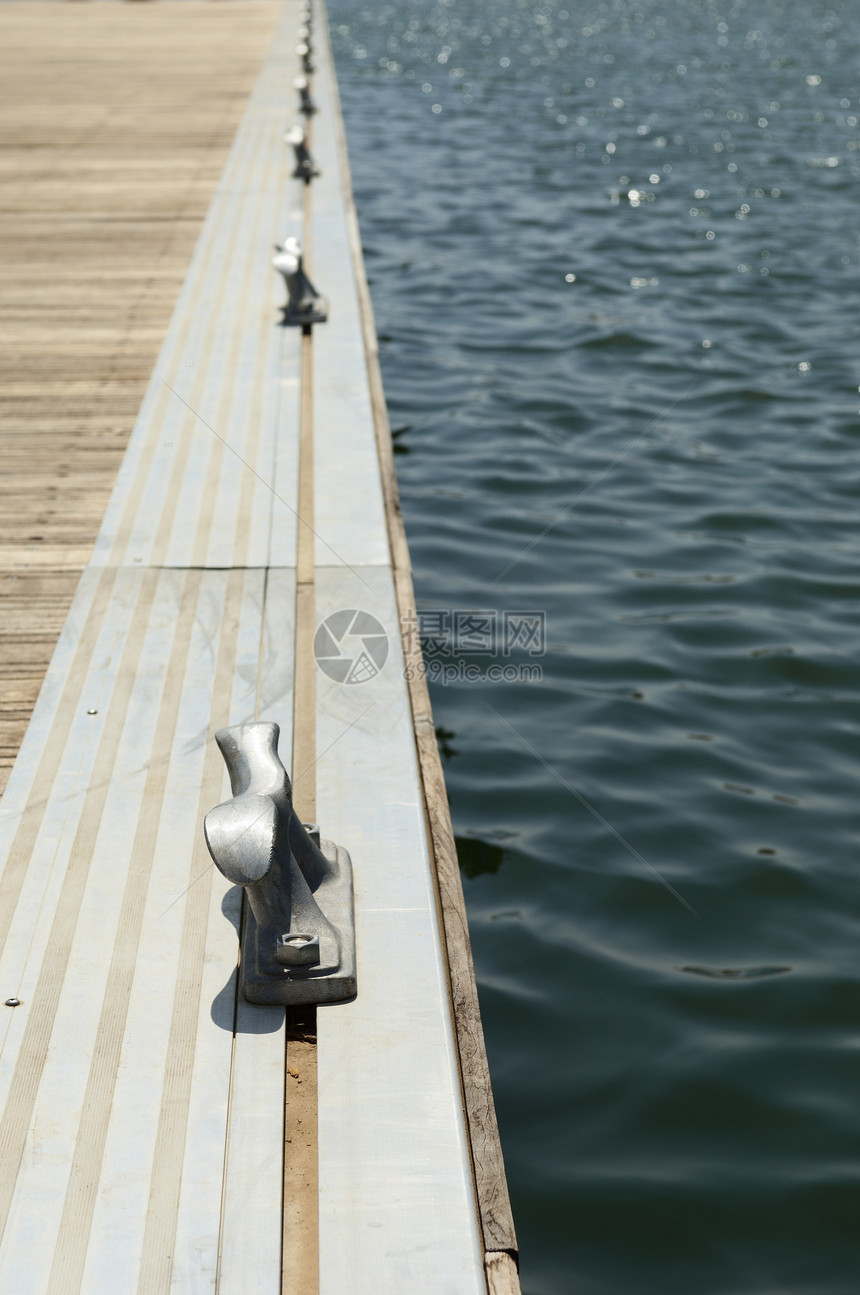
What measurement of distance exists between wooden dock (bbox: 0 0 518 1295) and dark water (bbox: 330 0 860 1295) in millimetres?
691

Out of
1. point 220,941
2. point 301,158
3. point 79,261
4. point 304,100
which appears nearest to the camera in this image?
point 220,941

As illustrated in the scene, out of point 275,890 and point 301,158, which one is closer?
point 275,890

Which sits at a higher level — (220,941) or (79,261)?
(79,261)

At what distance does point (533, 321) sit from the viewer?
8.05 metres

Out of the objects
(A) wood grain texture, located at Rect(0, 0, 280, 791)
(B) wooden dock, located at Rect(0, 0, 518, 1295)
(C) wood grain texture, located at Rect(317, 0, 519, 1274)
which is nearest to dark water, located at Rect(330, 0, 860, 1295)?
(C) wood grain texture, located at Rect(317, 0, 519, 1274)

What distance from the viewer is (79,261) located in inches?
269

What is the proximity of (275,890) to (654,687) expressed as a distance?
242 centimetres

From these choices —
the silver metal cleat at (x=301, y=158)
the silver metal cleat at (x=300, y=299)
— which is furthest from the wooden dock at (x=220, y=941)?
the silver metal cleat at (x=301, y=158)

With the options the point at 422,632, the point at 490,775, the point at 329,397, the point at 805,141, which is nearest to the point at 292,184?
the point at 329,397

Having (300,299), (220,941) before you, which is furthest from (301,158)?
(220,941)

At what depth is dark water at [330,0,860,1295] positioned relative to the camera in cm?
269

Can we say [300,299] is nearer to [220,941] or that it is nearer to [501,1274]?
[220,941]

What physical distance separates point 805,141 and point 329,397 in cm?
966

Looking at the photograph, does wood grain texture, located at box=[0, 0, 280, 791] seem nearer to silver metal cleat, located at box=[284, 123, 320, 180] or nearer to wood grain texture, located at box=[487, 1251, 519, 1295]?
silver metal cleat, located at box=[284, 123, 320, 180]
